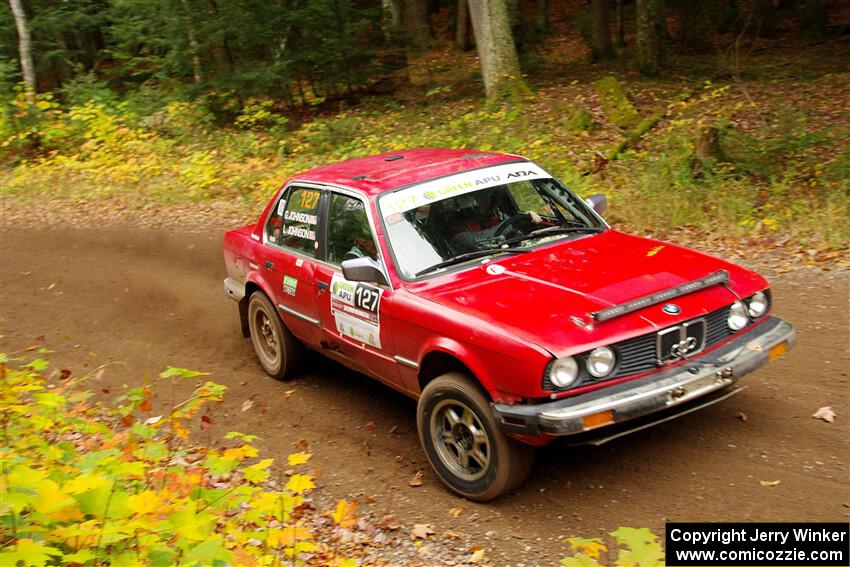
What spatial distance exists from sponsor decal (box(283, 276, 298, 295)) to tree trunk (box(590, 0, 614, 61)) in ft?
48.4

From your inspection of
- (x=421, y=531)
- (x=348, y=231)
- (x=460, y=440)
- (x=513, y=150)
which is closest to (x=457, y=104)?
(x=513, y=150)

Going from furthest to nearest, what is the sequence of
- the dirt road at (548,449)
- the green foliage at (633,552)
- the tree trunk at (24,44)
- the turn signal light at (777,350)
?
1. the tree trunk at (24,44)
2. the turn signal light at (777,350)
3. the dirt road at (548,449)
4. the green foliage at (633,552)

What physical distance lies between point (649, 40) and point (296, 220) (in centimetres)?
1258

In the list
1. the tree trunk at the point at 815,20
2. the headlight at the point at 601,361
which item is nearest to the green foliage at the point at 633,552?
the headlight at the point at 601,361

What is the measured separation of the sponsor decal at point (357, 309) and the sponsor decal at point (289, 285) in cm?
65

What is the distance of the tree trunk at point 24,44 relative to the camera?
2192cm

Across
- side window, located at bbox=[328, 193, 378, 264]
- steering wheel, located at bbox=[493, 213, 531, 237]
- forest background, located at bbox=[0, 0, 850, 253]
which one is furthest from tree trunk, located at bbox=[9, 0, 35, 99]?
steering wheel, located at bbox=[493, 213, 531, 237]

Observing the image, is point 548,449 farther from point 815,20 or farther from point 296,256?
point 815,20

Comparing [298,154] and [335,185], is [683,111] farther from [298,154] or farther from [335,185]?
[335,185]

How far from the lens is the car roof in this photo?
236 inches

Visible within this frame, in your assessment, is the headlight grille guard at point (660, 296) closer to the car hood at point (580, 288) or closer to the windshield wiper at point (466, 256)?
the car hood at point (580, 288)

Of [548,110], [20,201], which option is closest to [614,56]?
[548,110]

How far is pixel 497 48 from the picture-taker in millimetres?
15766

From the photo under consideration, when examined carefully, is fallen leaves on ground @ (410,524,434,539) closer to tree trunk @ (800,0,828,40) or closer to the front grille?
the front grille
